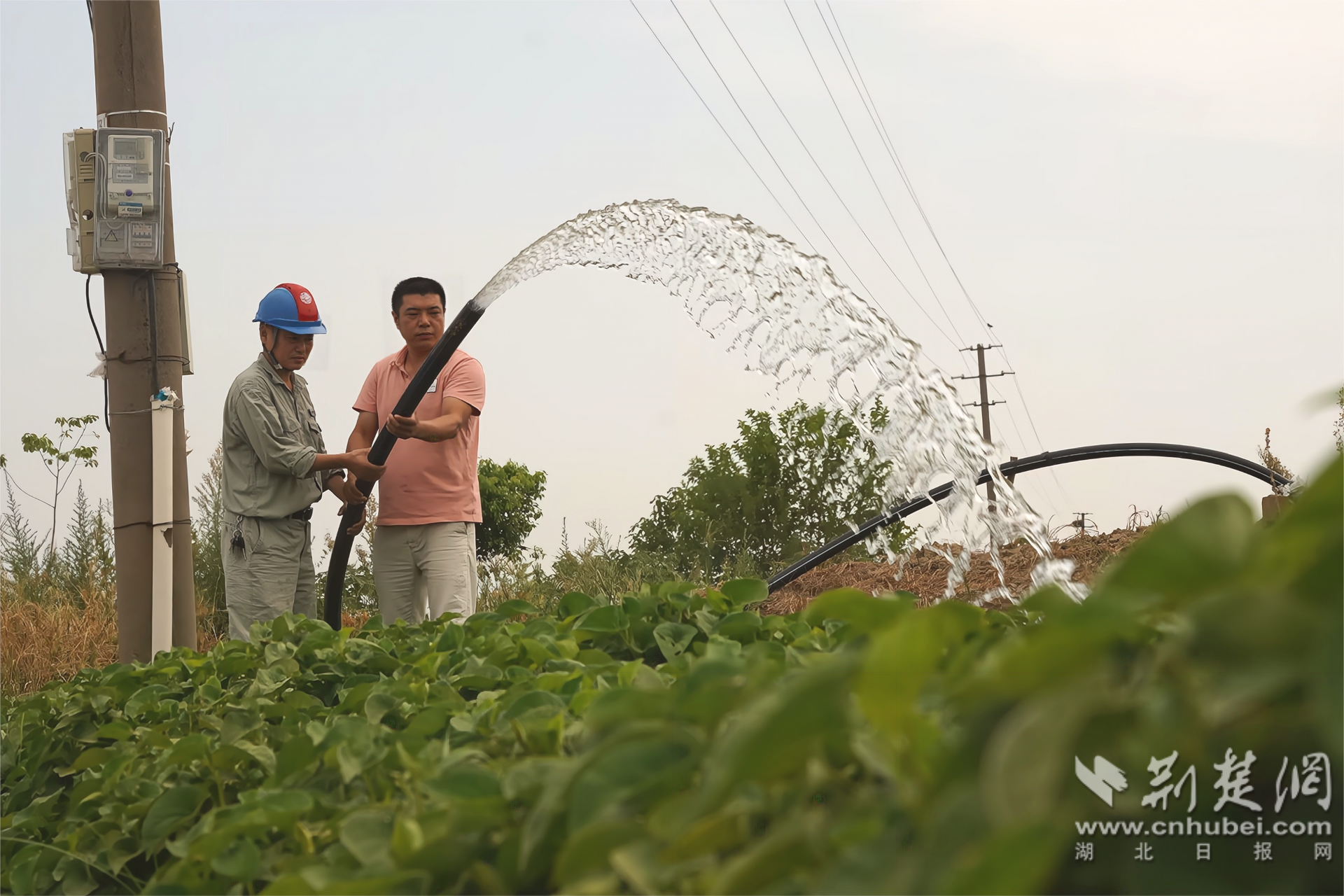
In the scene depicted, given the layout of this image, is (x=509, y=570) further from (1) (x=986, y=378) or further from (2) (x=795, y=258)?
(1) (x=986, y=378)

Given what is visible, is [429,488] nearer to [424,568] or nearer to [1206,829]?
[424,568]

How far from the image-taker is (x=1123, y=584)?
1.48 feet

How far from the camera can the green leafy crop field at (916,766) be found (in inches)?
15.5

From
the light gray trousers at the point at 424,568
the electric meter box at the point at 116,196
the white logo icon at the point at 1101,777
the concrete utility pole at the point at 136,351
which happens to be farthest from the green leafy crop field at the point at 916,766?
the electric meter box at the point at 116,196

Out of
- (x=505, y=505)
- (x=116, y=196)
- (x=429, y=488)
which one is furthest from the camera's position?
(x=505, y=505)

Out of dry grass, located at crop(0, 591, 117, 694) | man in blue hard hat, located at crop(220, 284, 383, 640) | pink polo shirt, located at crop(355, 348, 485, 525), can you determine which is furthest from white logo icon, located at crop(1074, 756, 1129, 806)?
dry grass, located at crop(0, 591, 117, 694)

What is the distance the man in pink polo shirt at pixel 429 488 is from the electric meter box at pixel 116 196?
122 cm

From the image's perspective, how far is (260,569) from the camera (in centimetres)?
514

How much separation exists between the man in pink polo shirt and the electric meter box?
4.02ft

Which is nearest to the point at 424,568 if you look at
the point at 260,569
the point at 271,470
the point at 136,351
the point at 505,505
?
the point at 260,569

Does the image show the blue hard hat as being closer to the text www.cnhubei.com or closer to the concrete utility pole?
the concrete utility pole

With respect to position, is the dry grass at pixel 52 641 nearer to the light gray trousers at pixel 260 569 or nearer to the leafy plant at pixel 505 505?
the light gray trousers at pixel 260 569

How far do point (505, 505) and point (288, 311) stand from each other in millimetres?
10543

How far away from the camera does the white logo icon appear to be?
44 centimetres
